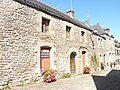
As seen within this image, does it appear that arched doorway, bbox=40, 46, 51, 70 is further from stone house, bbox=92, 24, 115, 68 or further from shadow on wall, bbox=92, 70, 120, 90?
stone house, bbox=92, 24, 115, 68

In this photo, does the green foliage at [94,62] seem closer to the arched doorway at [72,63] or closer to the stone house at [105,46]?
the stone house at [105,46]

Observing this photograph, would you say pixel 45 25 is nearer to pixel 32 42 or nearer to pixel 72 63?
pixel 32 42

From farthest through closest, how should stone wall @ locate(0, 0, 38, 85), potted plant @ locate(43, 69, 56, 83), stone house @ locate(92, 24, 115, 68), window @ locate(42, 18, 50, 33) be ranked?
1. stone house @ locate(92, 24, 115, 68)
2. window @ locate(42, 18, 50, 33)
3. potted plant @ locate(43, 69, 56, 83)
4. stone wall @ locate(0, 0, 38, 85)

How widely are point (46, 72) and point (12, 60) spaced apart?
2.69 metres

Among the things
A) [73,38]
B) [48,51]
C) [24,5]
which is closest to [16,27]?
[24,5]

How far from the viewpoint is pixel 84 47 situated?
15.1m

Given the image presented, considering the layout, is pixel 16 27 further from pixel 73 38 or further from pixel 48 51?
pixel 73 38

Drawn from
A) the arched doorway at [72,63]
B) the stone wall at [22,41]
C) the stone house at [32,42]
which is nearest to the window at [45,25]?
the stone house at [32,42]

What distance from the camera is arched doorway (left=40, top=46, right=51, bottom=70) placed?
9.73 metres

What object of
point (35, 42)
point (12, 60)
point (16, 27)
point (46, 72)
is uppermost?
point (16, 27)

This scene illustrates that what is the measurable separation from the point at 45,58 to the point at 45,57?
7cm

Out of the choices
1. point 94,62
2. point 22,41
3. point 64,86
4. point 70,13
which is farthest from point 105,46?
point 22,41

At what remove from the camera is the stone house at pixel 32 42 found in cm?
753

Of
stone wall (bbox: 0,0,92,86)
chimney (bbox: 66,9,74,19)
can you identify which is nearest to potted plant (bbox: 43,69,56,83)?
stone wall (bbox: 0,0,92,86)
